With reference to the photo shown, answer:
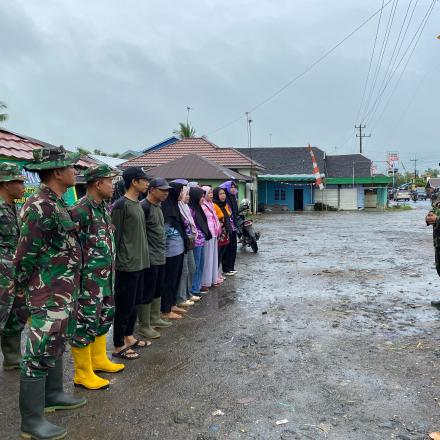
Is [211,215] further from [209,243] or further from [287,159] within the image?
[287,159]

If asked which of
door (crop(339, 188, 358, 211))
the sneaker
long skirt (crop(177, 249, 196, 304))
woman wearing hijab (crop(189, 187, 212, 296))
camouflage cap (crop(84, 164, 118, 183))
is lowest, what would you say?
the sneaker

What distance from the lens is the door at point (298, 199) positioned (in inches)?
1507

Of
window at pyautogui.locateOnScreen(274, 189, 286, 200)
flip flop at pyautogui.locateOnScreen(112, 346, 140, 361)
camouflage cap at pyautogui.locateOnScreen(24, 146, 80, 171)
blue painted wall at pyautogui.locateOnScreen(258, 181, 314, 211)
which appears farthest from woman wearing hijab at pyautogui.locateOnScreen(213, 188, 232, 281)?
window at pyautogui.locateOnScreen(274, 189, 286, 200)

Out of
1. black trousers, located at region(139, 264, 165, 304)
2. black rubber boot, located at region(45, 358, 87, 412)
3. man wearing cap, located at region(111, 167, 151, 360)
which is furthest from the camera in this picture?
black trousers, located at region(139, 264, 165, 304)

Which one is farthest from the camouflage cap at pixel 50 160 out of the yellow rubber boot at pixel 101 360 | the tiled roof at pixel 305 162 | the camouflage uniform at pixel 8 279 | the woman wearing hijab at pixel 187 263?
the tiled roof at pixel 305 162

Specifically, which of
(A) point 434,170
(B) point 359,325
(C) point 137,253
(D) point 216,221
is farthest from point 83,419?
(A) point 434,170

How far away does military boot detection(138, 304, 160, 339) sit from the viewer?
5.00 meters

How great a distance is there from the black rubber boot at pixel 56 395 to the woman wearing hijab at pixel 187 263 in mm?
2689

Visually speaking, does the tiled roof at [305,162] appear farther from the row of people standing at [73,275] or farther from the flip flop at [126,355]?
the flip flop at [126,355]

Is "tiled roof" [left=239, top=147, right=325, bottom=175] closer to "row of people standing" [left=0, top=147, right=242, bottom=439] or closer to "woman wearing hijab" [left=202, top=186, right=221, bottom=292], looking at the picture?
"woman wearing hijab" [left=202, top=186, right=221, bottom=292]

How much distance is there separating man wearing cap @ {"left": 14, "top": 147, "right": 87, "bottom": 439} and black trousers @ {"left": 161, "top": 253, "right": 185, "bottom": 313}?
7.97 feet

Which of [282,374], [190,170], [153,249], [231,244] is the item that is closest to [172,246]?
[153,249]

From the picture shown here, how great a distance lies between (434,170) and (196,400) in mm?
131150

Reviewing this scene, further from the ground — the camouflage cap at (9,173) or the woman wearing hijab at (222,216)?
the camouflage cap at (9,173)
